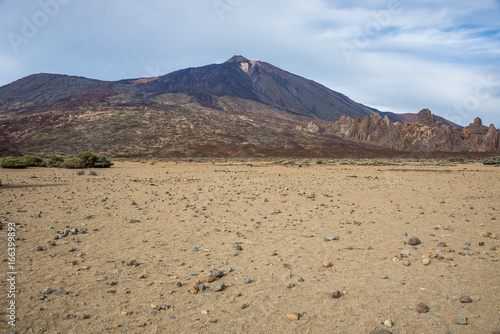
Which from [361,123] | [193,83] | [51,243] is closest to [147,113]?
[361,123]

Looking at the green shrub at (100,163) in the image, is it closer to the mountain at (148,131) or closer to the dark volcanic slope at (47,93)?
the mountain at (148,131)

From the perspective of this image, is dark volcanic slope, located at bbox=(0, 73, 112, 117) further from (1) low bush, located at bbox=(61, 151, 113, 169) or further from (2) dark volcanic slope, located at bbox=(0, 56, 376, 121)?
(1) low bush, located at bbox=(61, 151, 113, 169)

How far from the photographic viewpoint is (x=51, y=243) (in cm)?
611

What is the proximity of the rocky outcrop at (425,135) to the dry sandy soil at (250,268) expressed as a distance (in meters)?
88.2

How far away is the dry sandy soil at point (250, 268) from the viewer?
3.64 m

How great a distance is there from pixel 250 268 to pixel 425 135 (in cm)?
10010

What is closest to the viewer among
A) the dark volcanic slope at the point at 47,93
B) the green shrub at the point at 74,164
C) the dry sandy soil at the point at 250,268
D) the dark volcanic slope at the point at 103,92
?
the dry sandy soil at the point at 250,268

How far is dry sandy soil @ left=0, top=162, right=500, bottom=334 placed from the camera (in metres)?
3.64

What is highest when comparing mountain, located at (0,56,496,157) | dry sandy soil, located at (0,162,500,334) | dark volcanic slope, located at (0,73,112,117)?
dark volcanic slope, located at (0,73,112,117)

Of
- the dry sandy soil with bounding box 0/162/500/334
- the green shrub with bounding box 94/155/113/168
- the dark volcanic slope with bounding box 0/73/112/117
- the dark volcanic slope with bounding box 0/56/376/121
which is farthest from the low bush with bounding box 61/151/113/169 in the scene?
the dark volcanic slope with bounding box 0/73/112/117

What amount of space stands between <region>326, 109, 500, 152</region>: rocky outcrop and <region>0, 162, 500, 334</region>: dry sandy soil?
289 feet

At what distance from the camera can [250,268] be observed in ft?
16.9

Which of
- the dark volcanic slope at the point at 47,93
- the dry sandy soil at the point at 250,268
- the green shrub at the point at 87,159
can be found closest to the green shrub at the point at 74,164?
the green shrub at the point at 87,159

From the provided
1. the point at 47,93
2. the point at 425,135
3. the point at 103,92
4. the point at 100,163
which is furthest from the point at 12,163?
the point at 47,93
